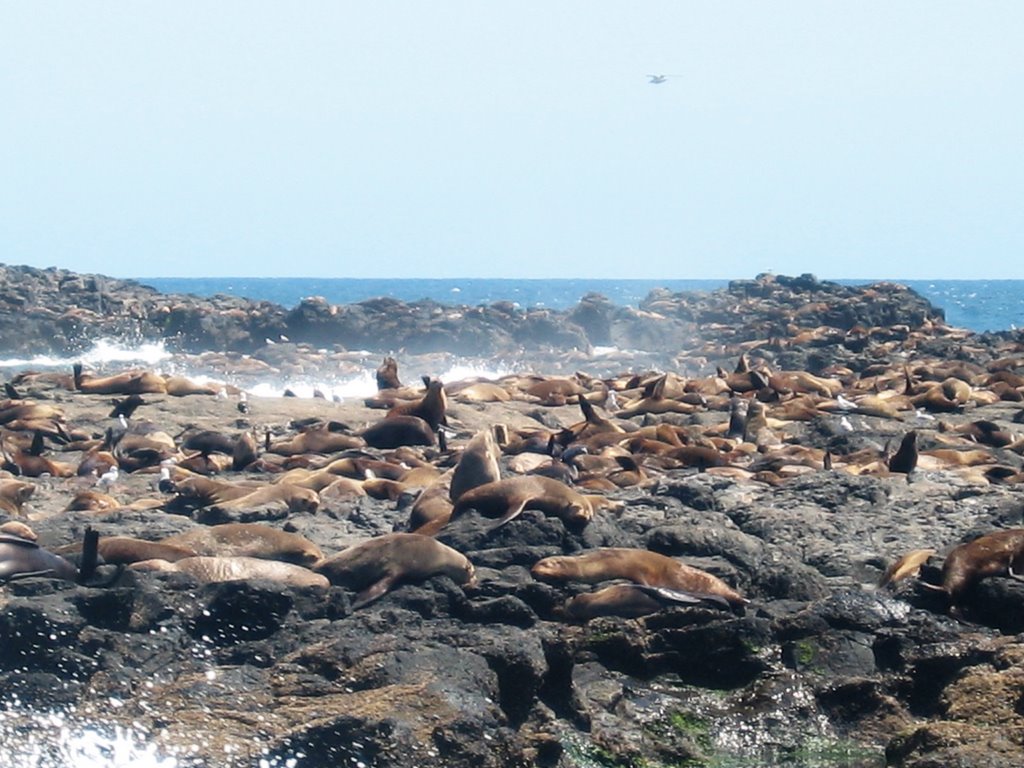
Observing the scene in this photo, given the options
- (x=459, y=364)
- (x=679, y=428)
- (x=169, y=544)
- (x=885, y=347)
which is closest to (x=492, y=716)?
(x=169, y=544)

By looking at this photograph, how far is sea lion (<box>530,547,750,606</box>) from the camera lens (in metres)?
7.13

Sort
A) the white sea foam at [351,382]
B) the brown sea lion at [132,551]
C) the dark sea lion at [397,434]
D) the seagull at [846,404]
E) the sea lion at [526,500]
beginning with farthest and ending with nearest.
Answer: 1. the white sea foam at [351,382]
2. the seagull at [846,404]
3. the dark sea lion at [397,434]
4. the sea lion at [526,500]
5. the brown sea lion at [132,551]

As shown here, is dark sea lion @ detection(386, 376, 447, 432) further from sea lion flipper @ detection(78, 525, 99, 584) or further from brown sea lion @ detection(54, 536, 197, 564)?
sea lion flipper @ detection(78, 525, 99, 584)

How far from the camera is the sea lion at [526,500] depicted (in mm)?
7844

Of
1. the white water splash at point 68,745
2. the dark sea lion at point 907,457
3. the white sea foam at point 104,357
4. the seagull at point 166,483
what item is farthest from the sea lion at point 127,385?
the white sea foam at point 104,357

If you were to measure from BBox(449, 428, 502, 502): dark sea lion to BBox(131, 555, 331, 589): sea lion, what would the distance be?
188 cm

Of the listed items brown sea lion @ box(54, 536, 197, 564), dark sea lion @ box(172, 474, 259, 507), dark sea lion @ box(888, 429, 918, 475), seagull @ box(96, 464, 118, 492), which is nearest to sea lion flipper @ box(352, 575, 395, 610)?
brown sea lion @ box(54, 536, 197, 564)

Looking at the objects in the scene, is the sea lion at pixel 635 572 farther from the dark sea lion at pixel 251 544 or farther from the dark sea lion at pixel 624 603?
the dark sea lion at pixel 251 544

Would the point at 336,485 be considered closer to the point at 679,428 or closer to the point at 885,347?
the point at 679,428

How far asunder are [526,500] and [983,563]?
2.55 m

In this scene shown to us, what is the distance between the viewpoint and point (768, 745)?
620 centimetres

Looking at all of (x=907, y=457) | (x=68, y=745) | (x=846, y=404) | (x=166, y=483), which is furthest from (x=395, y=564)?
(x=846, y=404)

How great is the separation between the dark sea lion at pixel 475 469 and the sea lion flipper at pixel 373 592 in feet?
6.31

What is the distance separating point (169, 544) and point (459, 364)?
→ 24.7m
